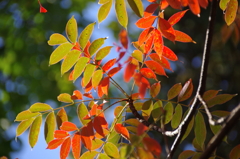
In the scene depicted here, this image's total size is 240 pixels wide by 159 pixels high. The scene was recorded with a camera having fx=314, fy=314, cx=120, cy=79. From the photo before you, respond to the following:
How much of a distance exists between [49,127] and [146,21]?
0.58 metres

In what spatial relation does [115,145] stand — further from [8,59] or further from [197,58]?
[8,59]

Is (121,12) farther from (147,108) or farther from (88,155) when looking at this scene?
(88,155)

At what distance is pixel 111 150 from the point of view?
118 centimetres

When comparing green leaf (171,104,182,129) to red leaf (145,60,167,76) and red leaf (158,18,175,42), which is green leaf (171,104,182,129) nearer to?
red leaf (145,60,167,76)

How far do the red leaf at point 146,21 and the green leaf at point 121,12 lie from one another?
0.16ft

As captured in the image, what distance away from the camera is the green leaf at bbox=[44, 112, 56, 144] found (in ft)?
4.17

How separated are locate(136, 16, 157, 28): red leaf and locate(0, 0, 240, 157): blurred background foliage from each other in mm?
3965

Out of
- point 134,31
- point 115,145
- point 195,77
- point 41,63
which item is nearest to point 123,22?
point 115,145

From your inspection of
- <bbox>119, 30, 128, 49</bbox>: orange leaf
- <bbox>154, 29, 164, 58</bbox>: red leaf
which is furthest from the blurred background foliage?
<bbox>119, 30, 128, 49</bbox>: orange leaf

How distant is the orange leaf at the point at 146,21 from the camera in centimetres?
115

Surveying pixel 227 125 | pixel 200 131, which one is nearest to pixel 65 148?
pixel 200 131

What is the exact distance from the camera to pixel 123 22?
1.15 m

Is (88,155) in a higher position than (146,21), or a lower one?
lower

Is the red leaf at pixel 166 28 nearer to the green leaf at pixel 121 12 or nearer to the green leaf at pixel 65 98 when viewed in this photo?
the green leaf at pixel 121 12
